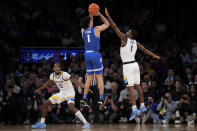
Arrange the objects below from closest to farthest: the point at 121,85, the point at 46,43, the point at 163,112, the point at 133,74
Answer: the point at 133,74 → the point at 163,112 → the point at 121,85 → the point at 46,43

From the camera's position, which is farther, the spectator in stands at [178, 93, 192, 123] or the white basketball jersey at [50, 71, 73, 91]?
the spectator in stands at [178, 93, 192, 123]

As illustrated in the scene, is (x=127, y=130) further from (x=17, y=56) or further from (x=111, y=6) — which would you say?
(x=111, y=6)

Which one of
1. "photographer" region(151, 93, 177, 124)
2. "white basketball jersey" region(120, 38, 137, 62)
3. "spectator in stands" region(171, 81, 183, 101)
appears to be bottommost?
"photographer" region(151, 93, 177, 124)

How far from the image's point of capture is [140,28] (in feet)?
64.0

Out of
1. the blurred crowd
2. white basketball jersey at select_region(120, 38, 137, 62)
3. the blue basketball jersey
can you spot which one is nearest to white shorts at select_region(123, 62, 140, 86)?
white basketball jersey at select_region(120, 38, 137, 62)

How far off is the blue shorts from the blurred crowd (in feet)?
6.82

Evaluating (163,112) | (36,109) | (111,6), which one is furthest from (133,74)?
(111,6)

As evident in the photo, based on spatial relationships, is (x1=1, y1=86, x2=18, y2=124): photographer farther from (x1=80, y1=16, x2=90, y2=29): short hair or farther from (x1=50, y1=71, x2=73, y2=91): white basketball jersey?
(x1=80, y1=16, x2=90, y2=29): short hair

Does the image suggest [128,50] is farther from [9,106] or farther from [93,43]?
[9,106]

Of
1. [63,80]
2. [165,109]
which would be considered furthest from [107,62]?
[63,80]

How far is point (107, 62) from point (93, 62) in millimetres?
6222

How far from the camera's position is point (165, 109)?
46.1 feet

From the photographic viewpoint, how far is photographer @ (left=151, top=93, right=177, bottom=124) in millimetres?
13867

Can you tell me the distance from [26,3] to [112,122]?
8525 mm
